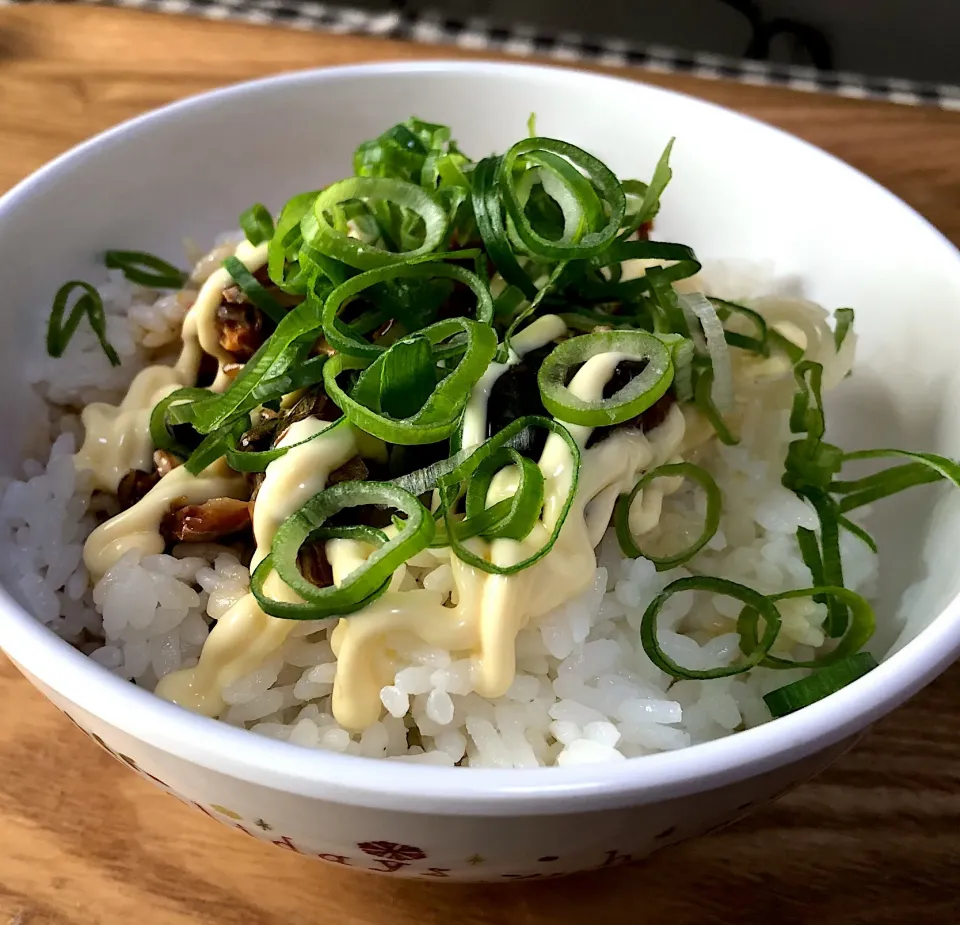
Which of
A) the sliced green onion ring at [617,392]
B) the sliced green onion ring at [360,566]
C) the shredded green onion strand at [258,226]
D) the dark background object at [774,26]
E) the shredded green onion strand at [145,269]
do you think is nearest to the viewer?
the sliced green onion ring at [360,566]

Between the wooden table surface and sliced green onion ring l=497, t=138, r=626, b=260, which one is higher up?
sliced green onion ring l=497, t=138, r=626, b=260

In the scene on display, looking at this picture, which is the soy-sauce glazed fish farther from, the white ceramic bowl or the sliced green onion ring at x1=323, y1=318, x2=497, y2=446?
the white ceramic bowl

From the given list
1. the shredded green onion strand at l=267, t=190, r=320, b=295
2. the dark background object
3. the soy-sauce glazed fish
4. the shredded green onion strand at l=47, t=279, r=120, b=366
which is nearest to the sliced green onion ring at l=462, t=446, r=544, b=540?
the soy-sauce glazed fish

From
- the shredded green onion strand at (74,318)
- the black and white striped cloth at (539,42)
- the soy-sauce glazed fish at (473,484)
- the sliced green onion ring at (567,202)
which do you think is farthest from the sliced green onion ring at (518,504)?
the black and white striped cloth at (539,42)

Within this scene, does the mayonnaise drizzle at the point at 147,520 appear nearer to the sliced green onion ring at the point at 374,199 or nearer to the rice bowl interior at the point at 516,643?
the rice bowl interior at the point at 516,643

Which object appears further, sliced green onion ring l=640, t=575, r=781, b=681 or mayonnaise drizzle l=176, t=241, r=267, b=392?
mayonnaise drizzle l=176, t=241, r=267, b=392

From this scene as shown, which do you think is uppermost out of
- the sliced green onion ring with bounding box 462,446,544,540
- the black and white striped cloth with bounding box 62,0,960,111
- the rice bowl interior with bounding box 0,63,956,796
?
the black and white striped cloth with bounding box 62,0,960,111
